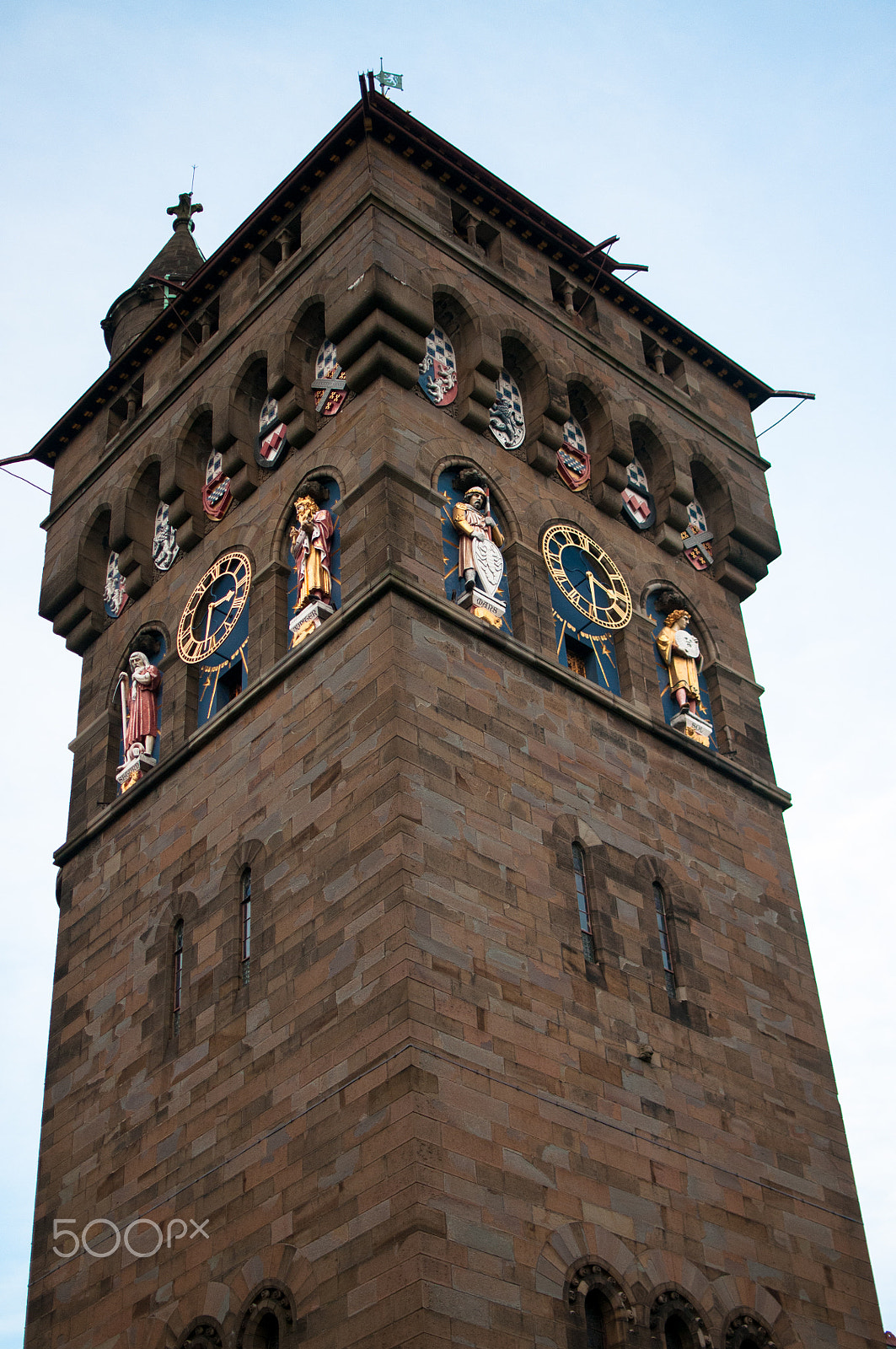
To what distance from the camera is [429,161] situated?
31125 mm

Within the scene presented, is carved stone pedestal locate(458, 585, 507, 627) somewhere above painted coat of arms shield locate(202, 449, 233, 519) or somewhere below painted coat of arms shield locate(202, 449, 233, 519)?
below

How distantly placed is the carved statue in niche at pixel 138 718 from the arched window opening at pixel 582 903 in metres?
6.91

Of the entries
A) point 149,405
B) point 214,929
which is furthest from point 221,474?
point 214,929

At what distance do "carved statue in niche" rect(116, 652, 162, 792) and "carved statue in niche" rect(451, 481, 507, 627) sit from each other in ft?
18.4

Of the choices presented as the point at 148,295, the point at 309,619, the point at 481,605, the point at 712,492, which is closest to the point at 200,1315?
the point at 309,619

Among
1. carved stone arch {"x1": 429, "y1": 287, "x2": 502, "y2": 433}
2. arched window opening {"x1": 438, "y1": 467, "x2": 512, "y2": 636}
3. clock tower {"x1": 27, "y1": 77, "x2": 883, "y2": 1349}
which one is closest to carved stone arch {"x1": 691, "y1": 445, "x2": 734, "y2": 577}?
clock tower {"x1": 27, "y1": 77, "x2": 883, "y2": 1349}

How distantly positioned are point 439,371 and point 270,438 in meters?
2.78

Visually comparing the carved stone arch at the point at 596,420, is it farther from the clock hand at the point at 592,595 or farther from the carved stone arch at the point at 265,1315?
the carved stone arch at the point at 265,1315

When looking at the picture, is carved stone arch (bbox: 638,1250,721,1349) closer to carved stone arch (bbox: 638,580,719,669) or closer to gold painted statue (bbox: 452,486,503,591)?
gold painted statue (bbox: 452,486,503,591)

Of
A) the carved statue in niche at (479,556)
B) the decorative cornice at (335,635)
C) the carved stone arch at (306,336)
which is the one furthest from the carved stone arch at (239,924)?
the carved stone arch at (306,336)

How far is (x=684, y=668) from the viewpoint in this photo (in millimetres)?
29906

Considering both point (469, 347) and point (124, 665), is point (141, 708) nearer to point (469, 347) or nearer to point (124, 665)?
point (124, 665)

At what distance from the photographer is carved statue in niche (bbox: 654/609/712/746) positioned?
96.3ft

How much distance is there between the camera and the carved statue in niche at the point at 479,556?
26.7m
